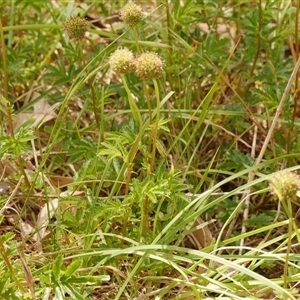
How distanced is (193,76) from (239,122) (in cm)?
27

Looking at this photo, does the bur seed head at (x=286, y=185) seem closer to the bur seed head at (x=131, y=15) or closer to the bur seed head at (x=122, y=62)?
the bur seed head at (x=122, y=62)

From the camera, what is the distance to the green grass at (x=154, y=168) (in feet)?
5.57

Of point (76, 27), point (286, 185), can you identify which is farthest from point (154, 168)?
point (286, 185)

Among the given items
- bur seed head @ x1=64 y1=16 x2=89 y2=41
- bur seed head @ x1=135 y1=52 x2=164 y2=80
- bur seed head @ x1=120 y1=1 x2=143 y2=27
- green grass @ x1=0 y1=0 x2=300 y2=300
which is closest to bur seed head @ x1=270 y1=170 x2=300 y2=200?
green grass @ x1=0 y1=0 x2=300 y2=300

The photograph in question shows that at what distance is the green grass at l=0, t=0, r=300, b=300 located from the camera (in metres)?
1.70

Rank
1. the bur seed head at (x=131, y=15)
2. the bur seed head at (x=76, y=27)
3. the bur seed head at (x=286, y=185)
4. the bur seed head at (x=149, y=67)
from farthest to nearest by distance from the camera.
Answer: the bur seed head at (x=76, y=27) < the bur seed head at (x=131, y=15) < the bur seed head at (x=149, y=67) < the bur seed head at (x=286, y=185)

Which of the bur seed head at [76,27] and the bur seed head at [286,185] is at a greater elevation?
the bur seed head at [76,27]

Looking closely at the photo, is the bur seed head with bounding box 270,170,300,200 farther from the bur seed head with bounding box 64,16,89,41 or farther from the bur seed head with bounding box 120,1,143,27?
the bur seed head with bounding box 64,16,89,41

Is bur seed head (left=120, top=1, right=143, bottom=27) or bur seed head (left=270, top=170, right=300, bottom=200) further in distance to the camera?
bur seed head (left=120, top=1, right=143, bottom=27)

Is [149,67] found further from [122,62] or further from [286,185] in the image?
[286,185]

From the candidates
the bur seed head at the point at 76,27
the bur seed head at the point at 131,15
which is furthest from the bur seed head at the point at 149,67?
the bur seed head at the point at 76,27

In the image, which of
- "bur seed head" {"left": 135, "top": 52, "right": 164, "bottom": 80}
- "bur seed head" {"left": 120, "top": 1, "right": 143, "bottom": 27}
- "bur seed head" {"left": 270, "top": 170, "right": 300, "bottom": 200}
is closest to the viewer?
"bur seed head" {"left": 270, "top": 170, "right": 300, "bottom": 200}

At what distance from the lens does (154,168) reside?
2160mm

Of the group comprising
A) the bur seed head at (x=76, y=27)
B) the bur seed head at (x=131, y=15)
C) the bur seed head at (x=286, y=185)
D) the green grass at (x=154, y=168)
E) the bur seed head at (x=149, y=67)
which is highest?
the bur seed head at (x=131, y=15)
